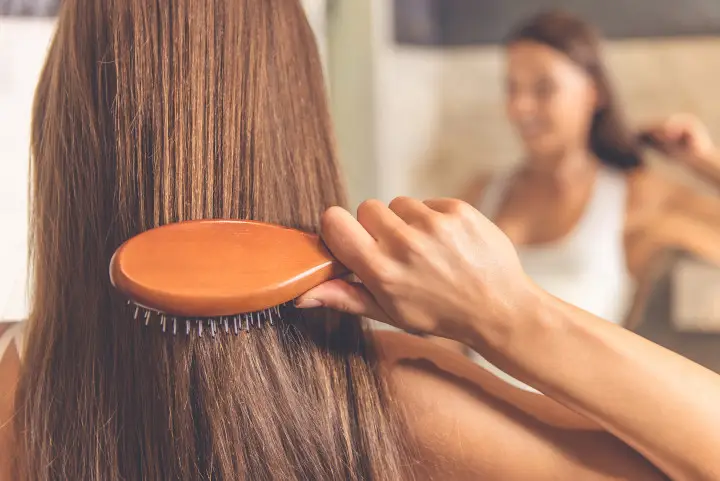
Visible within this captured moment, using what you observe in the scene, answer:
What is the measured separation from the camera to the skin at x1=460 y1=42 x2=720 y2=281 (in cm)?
114

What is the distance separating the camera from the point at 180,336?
12.2 inches

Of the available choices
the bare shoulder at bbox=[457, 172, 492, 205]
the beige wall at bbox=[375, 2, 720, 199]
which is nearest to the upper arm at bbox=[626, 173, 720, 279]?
the beige wall at bbox=[375, 2, 720, 199]

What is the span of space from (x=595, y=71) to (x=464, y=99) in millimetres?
326

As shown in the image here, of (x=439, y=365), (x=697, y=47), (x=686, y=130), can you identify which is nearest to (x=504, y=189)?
(x=686, y=130)

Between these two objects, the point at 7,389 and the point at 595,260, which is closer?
the point at 7,389

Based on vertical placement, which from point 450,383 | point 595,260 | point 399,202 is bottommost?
point 595,260

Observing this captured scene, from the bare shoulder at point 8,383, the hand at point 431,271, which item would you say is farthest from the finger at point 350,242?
the bare shoulder at point 8,383

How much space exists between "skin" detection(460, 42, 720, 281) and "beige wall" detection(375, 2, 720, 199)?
78 millimetres

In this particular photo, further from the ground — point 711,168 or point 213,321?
point 213,321

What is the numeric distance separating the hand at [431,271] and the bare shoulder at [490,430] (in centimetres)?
6

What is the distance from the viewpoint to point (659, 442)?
0.96 feet

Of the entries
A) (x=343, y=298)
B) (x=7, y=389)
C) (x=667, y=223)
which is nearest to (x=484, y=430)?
(x=343, y=298)

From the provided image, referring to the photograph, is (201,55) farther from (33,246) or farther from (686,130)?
(686,130)

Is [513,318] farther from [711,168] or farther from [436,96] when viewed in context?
[436,96]
